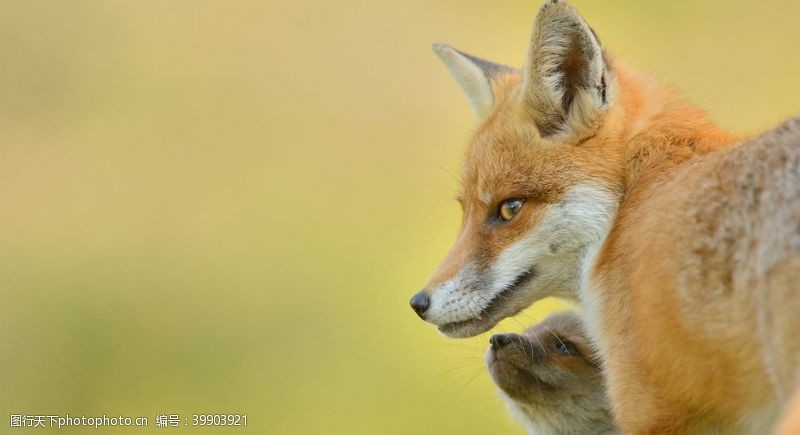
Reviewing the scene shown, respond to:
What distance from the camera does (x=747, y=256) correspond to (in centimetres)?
519

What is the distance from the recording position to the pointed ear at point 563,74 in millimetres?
6941

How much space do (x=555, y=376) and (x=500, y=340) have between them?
1.59 feet

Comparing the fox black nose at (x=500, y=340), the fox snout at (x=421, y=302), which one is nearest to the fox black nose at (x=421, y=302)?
the fox snout at (x=421, y=302)

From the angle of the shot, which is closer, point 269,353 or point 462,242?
point 462,242

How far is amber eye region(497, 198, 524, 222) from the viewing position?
7.00 m

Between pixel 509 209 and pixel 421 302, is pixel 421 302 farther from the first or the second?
pixel 509 209

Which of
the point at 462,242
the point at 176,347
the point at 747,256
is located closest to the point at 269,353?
the point at 176,347

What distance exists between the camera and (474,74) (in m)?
8.57

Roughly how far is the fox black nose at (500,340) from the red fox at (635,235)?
1.25m

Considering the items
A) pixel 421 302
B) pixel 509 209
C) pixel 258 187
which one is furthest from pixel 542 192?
pixel 258 187

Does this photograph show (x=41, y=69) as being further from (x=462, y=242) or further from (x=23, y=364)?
(x=462, y=242)

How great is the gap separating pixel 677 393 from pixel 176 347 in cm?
1193

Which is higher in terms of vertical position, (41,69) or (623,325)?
(41,69)

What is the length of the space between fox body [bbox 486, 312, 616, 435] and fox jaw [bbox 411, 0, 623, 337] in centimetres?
136
